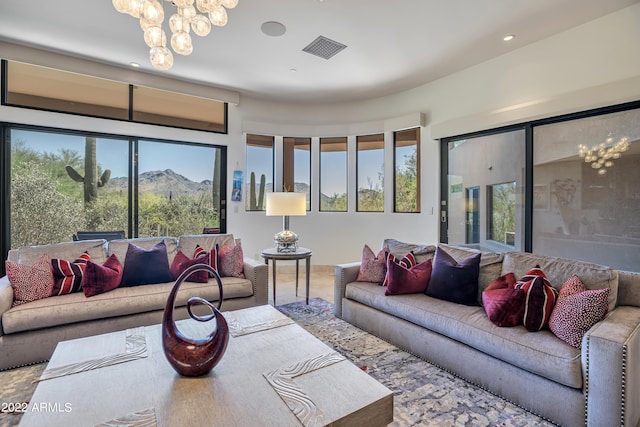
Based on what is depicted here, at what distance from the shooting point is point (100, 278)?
2525 mm

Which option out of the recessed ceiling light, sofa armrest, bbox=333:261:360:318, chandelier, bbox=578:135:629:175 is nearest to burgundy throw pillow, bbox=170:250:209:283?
sofa armrest, bbox=333:261:360:318

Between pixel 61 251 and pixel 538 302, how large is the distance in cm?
361

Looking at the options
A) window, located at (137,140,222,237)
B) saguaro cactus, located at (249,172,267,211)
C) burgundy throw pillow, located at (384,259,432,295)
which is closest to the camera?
burgundy throw pillow, located at (384,259,432,295)

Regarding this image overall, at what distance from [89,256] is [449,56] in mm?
4254

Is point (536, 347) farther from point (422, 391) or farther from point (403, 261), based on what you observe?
point (403, 261)

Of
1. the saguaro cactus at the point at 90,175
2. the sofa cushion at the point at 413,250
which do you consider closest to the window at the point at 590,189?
the sofa cushion at the point at 413,250

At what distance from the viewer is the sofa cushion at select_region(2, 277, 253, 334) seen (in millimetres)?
2150

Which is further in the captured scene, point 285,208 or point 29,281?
point 285,208

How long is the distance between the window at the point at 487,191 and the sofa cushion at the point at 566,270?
1.52 meters

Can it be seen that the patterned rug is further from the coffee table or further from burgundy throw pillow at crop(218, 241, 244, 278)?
burgundy throw pillow at crop(218, 241, 244, 278)

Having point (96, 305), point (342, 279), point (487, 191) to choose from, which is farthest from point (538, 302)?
point (96, 305)

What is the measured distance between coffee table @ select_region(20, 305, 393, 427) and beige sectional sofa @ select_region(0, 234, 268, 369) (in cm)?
74

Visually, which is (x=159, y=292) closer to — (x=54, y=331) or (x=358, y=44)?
(x=54, y=331)

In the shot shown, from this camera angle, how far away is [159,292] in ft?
8.65
